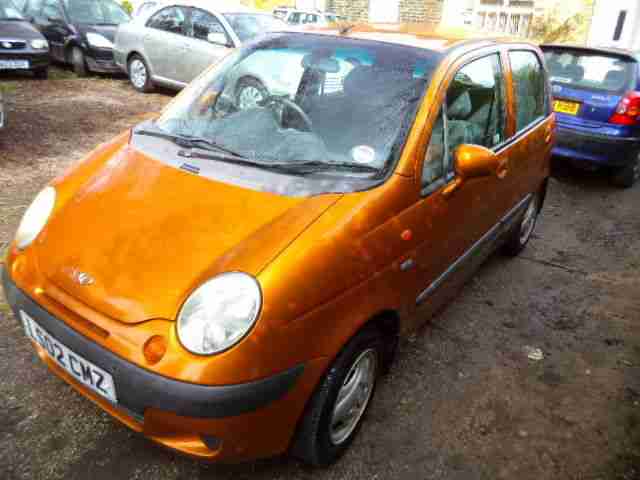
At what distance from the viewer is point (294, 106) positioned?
2.64m

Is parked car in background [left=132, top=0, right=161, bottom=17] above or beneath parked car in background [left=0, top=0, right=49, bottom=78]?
above

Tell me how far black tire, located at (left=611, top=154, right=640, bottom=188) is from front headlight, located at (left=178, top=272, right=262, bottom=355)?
589cm

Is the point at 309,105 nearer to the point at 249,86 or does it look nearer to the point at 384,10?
the point at 249,86

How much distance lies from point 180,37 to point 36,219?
6901 millimetres

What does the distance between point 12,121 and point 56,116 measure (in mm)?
586

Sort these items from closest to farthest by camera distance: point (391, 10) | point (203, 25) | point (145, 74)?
point (203, 25), point (145, 74), point (391, 10)

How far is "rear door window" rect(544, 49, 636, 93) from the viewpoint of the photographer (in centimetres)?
578

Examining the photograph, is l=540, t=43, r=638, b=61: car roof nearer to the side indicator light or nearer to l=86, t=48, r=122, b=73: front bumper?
the side indicator light

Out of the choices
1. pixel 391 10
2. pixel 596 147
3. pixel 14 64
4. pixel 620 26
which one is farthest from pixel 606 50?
pixel 391 10

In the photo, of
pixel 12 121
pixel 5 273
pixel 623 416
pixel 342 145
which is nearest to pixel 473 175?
pixel 342 145

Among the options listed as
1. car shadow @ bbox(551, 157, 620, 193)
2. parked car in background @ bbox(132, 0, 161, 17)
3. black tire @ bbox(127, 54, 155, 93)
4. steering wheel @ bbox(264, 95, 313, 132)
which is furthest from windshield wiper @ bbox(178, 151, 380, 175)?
→ parked car in background @ bbox(132, 0, 161, 17)

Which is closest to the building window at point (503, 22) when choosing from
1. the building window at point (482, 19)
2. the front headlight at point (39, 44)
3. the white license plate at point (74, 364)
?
the building window at point (482, 19)

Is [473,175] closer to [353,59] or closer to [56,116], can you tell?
[353,59]

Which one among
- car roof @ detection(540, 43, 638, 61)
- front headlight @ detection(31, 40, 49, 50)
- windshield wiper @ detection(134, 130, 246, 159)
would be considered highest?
car roof @ detection(540, 43, 638, 61)
